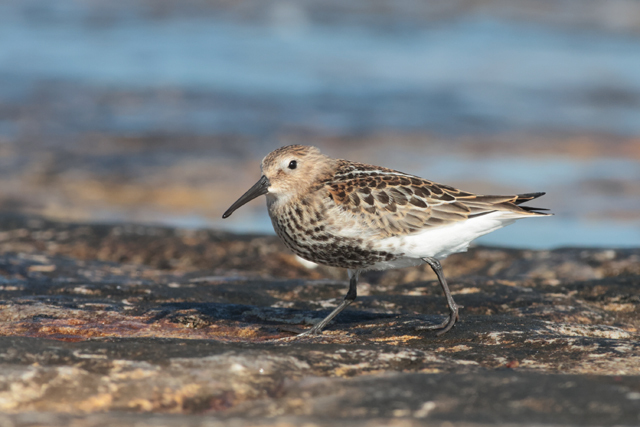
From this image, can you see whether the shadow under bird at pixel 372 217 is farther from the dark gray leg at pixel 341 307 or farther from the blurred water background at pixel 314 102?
the blurred water background at pixel 314 102

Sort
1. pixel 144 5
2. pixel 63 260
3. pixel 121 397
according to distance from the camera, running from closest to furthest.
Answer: pixel 121 397
pixel 63 260
pixel 144 5

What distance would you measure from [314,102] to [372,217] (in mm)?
16724

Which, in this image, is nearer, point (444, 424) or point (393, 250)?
point (444, 424)

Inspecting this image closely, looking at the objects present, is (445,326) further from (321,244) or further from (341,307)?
(321,244)

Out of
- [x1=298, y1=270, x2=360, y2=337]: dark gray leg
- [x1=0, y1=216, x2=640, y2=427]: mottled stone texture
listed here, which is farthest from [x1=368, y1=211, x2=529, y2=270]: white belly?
[x1=0, y1=216, x2=640, y2=427]: mottled stone texture

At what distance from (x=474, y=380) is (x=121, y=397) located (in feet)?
5.64

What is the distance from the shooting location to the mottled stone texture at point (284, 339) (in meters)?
3.44

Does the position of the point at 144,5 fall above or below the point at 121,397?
above

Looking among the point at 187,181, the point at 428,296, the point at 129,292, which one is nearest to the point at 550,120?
the point at 187,181

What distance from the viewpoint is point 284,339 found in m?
5.16

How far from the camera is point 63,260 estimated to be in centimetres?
790

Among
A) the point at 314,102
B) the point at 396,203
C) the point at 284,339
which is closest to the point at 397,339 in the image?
the point at 284,339

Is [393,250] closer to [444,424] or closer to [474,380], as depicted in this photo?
[474,380]

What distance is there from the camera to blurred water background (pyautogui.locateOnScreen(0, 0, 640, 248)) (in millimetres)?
14773
